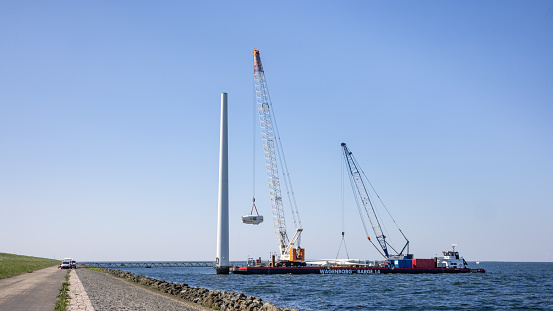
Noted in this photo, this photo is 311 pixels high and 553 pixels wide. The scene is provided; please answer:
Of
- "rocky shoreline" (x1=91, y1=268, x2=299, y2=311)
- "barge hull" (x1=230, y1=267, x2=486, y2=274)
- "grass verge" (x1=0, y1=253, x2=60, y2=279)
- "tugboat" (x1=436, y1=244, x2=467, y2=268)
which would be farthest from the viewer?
"tugboat" (x1=436, y1=244, x2=467, y2=268)

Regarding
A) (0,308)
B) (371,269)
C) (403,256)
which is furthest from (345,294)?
(403,256)

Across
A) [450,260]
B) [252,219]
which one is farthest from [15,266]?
[450,260]

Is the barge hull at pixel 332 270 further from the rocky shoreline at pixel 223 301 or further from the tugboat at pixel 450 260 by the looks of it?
the rocky shoreline at pixel 223 301

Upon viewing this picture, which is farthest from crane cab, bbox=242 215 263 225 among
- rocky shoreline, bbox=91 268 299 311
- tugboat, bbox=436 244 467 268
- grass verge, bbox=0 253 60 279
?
rocky shoreline, bbox=91 268 299 311

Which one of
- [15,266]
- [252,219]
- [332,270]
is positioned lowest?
[332,270]

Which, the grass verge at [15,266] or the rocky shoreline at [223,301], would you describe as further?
the grass verge at [15,266]

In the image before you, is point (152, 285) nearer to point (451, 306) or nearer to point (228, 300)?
point (228, 300)

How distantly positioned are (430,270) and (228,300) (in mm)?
116959

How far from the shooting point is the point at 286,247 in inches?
6245

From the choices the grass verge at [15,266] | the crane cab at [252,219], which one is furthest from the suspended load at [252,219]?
the grass verge at [15,266]

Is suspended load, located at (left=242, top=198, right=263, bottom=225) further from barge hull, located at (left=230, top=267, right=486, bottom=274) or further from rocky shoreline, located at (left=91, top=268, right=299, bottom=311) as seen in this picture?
rocky shoreline, located at (left=91, top=268, right=299, bottom=311)

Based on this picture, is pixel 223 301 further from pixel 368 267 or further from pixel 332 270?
pixel 368 267

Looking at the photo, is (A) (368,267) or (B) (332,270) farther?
(A) (368,267)

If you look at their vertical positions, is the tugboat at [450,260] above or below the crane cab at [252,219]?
below
